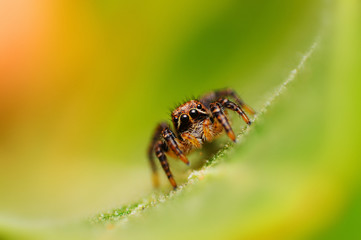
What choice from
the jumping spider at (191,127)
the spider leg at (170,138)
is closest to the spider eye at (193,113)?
the jumping spider at (191,127)

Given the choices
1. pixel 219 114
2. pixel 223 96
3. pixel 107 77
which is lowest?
pixel 219 114

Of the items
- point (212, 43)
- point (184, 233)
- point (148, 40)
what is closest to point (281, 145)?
point (184, 233)

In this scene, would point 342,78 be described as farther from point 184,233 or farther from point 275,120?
point 184,233

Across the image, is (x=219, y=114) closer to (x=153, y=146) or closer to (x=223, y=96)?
(x=223, y=96)

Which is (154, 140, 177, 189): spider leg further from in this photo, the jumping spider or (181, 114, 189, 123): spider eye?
(181, 114, 189, 123): spider eye

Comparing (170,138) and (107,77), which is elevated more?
(107,77)

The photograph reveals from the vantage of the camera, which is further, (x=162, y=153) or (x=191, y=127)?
(x=191, y=127)

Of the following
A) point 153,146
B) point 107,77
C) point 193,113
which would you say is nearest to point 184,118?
point 193,113

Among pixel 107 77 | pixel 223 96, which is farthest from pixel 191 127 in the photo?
pixel 107 77

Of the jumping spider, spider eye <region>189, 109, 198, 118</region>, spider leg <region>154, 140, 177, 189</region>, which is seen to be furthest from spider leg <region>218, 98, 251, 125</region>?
spider leg <region>154, 140, 177, 189</region>
